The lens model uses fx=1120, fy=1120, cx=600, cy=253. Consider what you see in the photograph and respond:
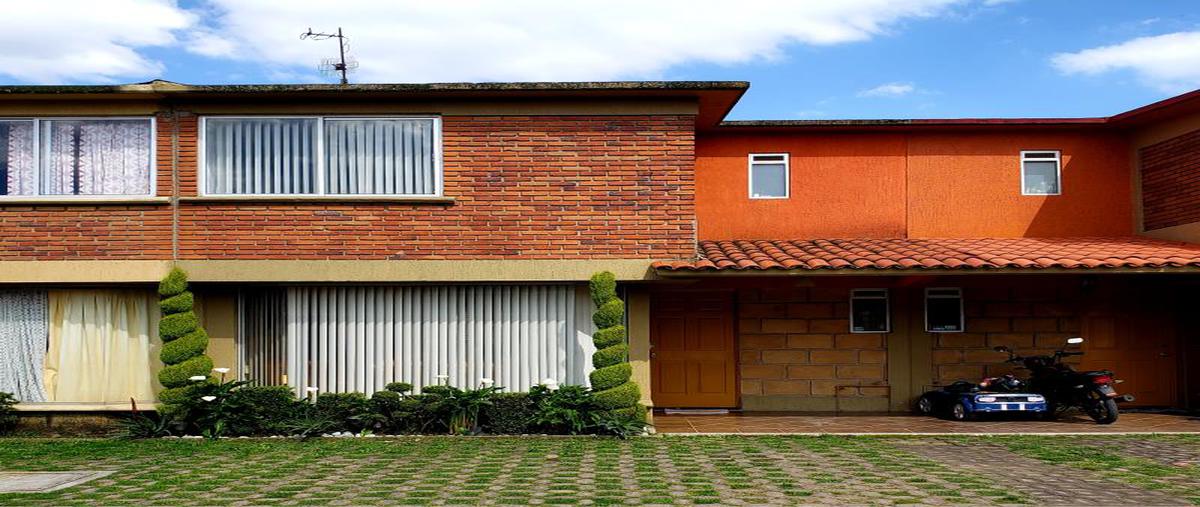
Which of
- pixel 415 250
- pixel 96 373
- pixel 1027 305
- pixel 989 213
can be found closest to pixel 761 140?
pixel 989 213

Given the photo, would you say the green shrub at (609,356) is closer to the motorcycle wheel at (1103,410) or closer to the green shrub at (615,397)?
the green shrub at (615,397)

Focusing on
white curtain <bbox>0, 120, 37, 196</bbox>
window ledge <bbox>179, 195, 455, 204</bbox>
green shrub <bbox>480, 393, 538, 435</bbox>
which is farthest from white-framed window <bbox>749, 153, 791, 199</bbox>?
white curtain <bbox>0, 120, 37, 196</bbox>

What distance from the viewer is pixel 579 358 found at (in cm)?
1463

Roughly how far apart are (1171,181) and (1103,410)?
3897mm

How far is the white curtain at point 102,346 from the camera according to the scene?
570 inches

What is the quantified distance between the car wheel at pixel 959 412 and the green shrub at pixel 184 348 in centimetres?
1015

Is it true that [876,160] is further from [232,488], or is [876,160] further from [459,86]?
[232,488]

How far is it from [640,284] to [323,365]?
4266 mm

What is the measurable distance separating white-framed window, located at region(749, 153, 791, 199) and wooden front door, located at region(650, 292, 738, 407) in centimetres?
170

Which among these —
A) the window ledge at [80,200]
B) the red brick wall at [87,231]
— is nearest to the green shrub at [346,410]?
the red brick wall at [87,231]

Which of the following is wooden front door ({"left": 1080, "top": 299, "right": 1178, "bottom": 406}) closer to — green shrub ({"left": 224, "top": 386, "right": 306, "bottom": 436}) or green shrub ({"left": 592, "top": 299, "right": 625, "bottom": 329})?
green shrub ({"left": 592, "top": 299, "right": 625, "bottom": 329})

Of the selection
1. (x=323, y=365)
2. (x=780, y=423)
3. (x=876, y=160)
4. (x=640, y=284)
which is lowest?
(x=780, y=423)

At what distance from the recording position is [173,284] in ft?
46.1

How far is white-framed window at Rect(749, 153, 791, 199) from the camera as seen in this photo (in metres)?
17.4
